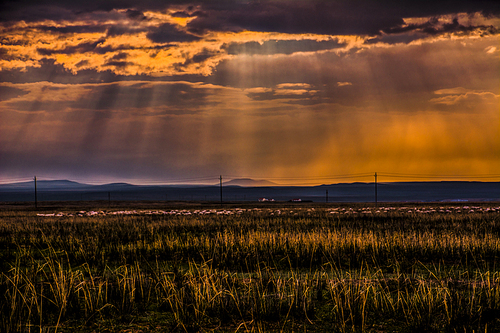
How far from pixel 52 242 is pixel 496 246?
2042cm

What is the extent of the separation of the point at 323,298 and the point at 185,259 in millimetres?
7596

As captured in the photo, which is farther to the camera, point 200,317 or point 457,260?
point 457,260

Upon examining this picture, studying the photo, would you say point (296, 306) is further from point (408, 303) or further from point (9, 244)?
point (9, 244)

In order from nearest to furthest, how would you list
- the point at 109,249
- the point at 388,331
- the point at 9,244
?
1. the point at 388,331
2. the point at 109,249
3. the point at 9,244

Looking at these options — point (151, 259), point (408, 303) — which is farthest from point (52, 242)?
point (408, 303)

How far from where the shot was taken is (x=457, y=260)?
49.7 ft

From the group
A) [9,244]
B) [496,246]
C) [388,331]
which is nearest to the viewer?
[388,331]

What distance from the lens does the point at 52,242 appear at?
2067cm

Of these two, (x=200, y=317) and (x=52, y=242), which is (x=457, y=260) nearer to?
(x=200, y=317)

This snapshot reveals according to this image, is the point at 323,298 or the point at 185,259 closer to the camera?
the point at 323,298

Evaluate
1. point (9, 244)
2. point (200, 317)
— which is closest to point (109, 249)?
point (9, 244)

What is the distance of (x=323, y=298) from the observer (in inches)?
370

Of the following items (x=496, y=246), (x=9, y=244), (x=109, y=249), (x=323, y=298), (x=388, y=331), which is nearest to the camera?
(x=388, y=331)

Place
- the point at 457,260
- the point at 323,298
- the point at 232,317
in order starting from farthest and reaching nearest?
the point at 457,260
the point at 323,298
the point at 232,317
